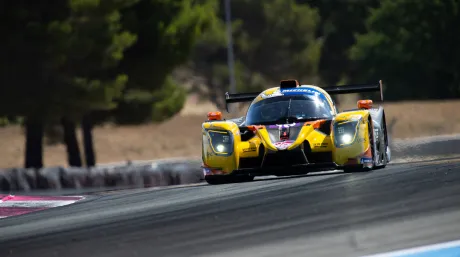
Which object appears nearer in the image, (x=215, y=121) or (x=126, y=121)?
(x=215, y=121)

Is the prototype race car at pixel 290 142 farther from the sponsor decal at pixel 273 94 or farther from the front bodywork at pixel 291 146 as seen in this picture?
the sponsor decal at pixel 273 94

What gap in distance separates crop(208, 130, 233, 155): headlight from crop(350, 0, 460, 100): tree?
4989 cm

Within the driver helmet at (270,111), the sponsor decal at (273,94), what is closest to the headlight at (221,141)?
the driver helmet at (270,111)

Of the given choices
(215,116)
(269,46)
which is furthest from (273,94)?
(269,46)

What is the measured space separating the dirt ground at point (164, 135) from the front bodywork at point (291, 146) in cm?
3779

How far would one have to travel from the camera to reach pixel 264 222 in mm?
8977

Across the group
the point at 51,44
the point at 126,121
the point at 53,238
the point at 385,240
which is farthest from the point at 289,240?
the point at 126,121

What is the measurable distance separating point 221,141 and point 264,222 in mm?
5052

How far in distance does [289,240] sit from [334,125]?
229 inches

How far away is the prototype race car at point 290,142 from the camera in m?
13.5

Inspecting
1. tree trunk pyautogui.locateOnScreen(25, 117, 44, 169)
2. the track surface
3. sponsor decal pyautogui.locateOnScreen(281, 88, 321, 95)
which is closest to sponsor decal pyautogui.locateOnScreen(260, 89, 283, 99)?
sponsor decal pyautogui.locateOnScreen(281, 88, 321, 95)

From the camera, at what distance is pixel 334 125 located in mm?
13656

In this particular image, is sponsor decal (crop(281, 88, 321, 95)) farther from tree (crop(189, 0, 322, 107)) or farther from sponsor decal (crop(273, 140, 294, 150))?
tree (crop(189, 0, 322, 107))

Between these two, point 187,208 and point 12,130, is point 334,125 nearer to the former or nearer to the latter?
point 187,208
